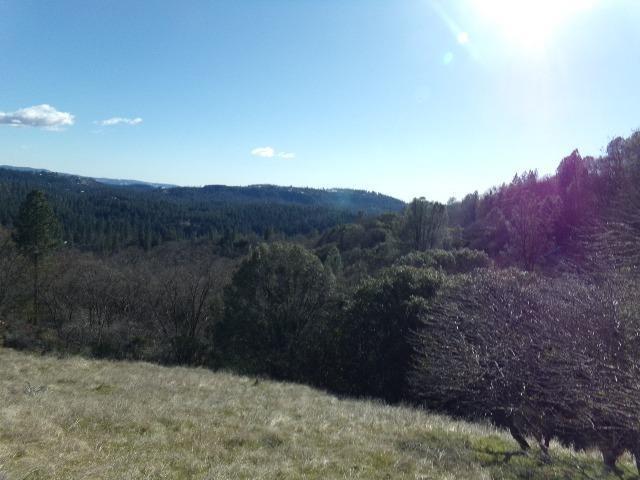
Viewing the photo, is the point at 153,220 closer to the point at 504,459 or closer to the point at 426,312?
the point at 426,312

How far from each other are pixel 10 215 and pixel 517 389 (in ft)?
338

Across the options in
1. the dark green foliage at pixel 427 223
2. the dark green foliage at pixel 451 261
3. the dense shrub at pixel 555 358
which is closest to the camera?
the dense shrub at pixel 555 358

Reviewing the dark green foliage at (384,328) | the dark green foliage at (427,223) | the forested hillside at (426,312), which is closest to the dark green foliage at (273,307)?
the forested hillside at (426,312)

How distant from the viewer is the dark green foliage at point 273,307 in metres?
21.2

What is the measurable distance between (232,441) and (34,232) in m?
30.5

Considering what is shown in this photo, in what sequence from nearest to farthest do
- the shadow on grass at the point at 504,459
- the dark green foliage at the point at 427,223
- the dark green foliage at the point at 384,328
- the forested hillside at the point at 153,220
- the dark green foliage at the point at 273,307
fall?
the shadow on grass at the point at 504,459 → the dark green foliage at the point at 384,328 → the dark green foliage at the point at 273,307 → the dark green foliage at the point at 427,223 → the forested hillside at the point at 153,220

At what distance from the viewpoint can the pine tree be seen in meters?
32.3

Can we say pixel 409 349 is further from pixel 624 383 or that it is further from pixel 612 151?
pixel 612 151

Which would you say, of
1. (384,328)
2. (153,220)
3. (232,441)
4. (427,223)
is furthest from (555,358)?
(153,220)

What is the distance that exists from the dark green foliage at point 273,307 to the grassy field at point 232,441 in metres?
9.46

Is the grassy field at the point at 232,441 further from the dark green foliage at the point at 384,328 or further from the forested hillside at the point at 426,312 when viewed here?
the dark green foliage at the point at 384,328

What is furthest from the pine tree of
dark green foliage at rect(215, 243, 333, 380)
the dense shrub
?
the dense shrub

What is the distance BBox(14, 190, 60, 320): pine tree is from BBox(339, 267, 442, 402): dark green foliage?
23.6 meters

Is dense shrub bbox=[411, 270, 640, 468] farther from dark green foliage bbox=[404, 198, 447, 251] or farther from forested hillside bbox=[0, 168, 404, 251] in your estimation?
forested hillside bbox=[0, 168, 404, 251]
